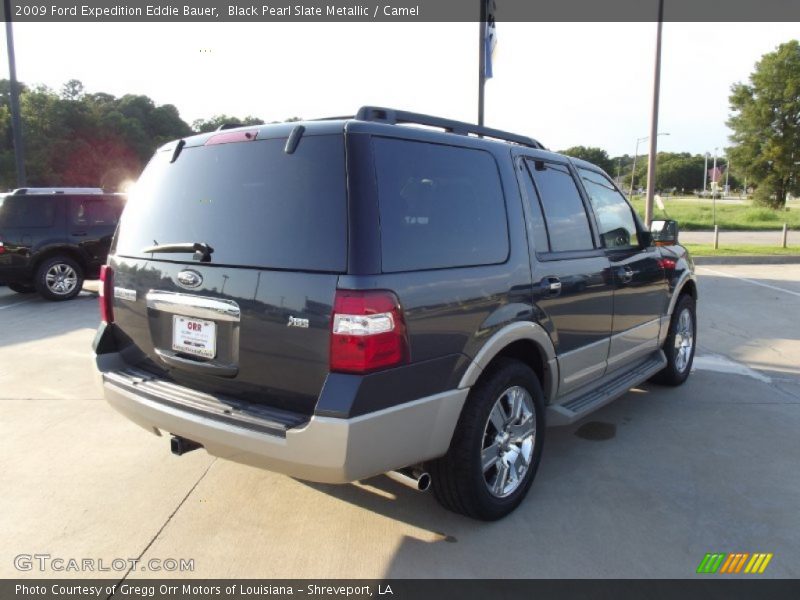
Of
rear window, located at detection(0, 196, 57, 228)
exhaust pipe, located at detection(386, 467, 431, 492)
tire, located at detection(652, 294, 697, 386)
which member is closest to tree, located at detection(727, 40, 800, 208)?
tire, located at detection(652, 294, 697, 386)

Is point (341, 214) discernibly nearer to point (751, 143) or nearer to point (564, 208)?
point (564, 208)

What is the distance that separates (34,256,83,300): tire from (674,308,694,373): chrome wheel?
931cm

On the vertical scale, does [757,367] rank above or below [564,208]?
below

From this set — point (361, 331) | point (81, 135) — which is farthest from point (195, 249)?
point (81, 135)

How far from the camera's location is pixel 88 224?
33.0 feet

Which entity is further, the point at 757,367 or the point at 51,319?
the point at 51,319

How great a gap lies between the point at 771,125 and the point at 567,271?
35.0 metres

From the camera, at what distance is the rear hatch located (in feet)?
7.88

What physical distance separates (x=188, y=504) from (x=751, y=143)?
121 ft

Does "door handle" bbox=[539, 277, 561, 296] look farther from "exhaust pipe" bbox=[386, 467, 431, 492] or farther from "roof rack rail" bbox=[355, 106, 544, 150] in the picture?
"exhaust pipe" bbox=[386, 467, 431, 492]

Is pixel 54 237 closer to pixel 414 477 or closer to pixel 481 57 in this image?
pixel 481 57

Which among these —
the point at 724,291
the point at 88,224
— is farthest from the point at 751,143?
the point at 88,224

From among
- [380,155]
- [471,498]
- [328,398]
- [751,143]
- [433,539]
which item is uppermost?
[751,143]

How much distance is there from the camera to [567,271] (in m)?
3.49
